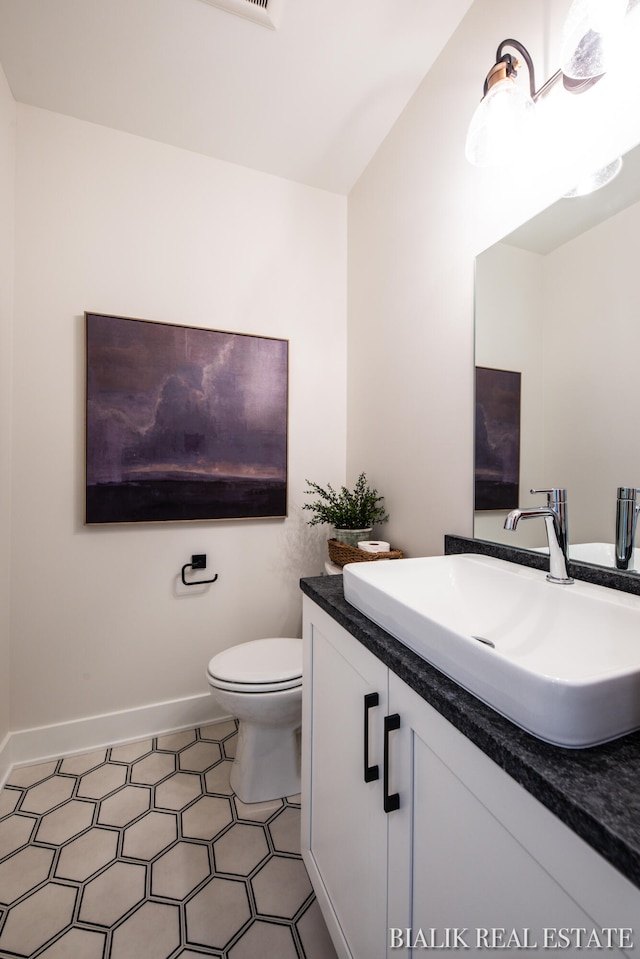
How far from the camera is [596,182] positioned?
97 centimetres

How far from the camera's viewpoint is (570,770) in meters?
0.46

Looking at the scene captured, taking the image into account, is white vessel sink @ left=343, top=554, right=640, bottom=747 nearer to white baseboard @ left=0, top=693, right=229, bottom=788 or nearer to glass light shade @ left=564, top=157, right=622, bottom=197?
glass light shade @ left=564, top=157, right=622, bottom=197

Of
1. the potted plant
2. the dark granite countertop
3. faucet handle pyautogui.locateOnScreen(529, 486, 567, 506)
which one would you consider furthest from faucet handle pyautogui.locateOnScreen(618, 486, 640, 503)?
the potted plant

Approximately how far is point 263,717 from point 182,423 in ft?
3.98

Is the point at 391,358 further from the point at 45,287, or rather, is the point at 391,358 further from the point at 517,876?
the point at 517,876

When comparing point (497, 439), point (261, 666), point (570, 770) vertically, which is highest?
point (497, 439)

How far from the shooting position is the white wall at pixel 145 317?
1742 mm

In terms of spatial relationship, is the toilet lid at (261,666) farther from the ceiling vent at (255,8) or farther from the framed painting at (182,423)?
the ceiling vent at (255,8)

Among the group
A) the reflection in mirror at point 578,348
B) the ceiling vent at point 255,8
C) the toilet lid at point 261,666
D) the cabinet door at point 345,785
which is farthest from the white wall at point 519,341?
the ceiling vent at point 255,8

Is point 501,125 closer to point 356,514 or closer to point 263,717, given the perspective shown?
point 356,514

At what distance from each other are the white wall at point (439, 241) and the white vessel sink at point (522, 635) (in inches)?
10.0

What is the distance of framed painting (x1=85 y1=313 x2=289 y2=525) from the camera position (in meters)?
1.80

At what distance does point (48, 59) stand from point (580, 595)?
7.65 feet

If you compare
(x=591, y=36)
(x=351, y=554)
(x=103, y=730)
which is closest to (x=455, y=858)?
(x=351, y=554)
